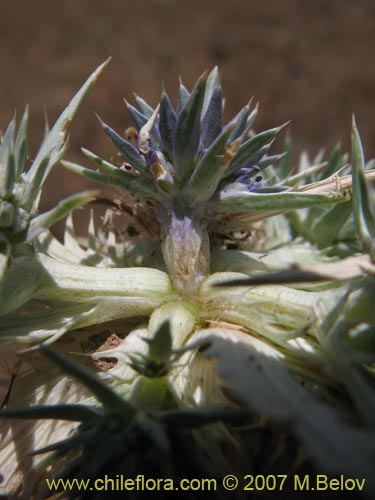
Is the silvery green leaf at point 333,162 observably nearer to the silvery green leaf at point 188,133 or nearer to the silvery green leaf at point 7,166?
the silvery green leaf at point 188,133

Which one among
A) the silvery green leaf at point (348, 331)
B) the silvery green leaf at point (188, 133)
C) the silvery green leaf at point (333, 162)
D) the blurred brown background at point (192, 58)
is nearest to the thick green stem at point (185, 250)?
the silvery green leaf at point (188, 133)

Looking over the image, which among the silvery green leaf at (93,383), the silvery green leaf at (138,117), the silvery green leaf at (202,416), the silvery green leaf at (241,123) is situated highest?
the silvery green leaf at (138,117)

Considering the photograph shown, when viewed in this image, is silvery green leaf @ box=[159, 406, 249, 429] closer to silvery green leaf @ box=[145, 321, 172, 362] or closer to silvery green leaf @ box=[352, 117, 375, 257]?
silvery green leaf @ box=[145, 321, 172, 362]

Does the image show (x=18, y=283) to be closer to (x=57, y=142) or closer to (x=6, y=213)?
(x=6, y=213)

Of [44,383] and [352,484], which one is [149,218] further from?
[352,484]

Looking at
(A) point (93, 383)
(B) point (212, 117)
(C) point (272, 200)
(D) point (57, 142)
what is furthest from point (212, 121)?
(A) point (93, 383)

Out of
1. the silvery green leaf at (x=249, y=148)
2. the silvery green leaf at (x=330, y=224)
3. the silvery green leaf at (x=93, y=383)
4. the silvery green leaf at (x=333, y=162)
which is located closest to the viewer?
the silvery green leaf at (x=93, y=383)
